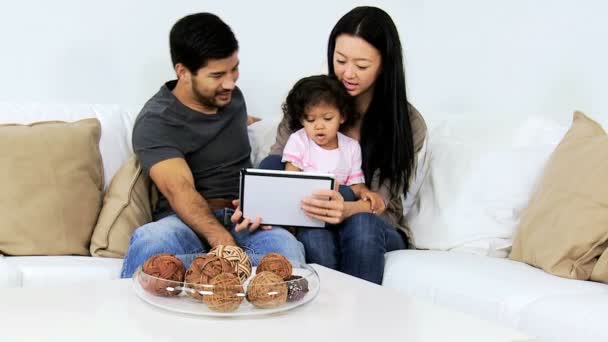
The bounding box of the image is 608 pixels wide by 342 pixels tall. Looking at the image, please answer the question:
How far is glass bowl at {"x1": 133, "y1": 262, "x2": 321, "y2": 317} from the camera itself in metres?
1.29

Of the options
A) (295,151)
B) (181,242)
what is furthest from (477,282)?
(181,242)

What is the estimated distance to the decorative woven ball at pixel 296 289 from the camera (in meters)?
1.34

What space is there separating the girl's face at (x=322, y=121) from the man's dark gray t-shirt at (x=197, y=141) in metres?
0.26

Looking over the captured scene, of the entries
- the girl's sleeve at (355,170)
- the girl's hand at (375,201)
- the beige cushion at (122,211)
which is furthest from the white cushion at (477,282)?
the beige cushion at (122,211)

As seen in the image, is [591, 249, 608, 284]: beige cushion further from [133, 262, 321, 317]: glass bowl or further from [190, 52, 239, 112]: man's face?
[190, 52, 239, 112]: man's face

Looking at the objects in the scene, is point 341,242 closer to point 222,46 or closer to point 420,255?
point 420,255

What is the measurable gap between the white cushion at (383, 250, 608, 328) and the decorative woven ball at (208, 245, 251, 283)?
25.6 inches

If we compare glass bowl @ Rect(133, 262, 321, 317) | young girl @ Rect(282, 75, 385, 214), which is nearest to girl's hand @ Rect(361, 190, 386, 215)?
young girl @ Rect(282, 75, 385, 214)

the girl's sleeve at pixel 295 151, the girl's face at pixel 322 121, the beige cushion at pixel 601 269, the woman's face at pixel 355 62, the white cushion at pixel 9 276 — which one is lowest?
the white cushion at pixel 9 276

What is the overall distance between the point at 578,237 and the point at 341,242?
581 millimetres

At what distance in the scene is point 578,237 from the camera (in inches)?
74.6

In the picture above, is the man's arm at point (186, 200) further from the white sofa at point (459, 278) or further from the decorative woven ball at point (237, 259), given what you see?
the decorative woven ball at point (237, 259)

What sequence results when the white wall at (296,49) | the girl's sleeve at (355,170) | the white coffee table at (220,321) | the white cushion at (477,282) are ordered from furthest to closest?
the white wall at (296,49)
the girl's sleeve at (355,170)
the white cushion at (477,282)
the white coffee table at (220,321)

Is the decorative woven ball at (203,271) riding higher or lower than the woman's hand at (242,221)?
higher
